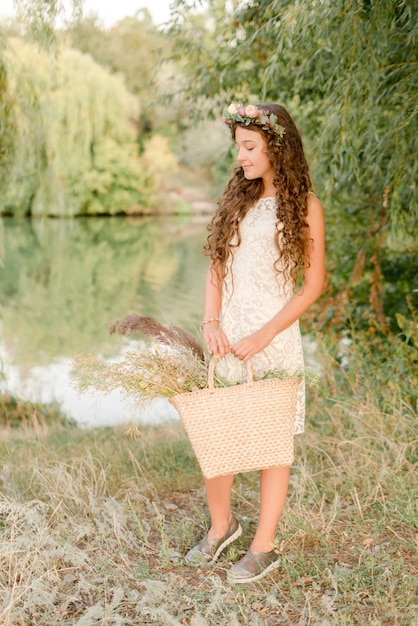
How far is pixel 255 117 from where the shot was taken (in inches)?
97.4

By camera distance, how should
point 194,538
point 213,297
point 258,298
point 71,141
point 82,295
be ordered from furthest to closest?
point 71,141 → point 82,295 → point 194,538 → point 213,297 → point 258,298

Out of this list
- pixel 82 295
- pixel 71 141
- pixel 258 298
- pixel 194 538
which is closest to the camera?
pixel 258 298

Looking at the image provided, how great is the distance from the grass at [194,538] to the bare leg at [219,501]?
9 cm

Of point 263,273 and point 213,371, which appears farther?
point 263,273

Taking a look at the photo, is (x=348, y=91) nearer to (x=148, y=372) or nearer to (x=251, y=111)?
(x=251, y=111)

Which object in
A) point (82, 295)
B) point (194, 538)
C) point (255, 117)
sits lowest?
point (82, 295)

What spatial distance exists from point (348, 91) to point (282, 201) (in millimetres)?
1327

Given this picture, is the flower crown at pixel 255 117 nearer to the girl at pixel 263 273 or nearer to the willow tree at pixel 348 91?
the girl at pixel 263 273

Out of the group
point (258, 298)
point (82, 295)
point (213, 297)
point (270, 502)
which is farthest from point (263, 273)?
point (82, 295)

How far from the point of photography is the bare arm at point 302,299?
2.42 metres

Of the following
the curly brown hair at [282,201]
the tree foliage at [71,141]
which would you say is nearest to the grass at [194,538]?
the curly brown hair at [282,201]

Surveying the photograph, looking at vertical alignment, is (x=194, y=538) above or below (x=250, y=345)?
below

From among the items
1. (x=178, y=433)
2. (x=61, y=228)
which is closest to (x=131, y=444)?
(x=178, y=433)

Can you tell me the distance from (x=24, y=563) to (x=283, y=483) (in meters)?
0.91
